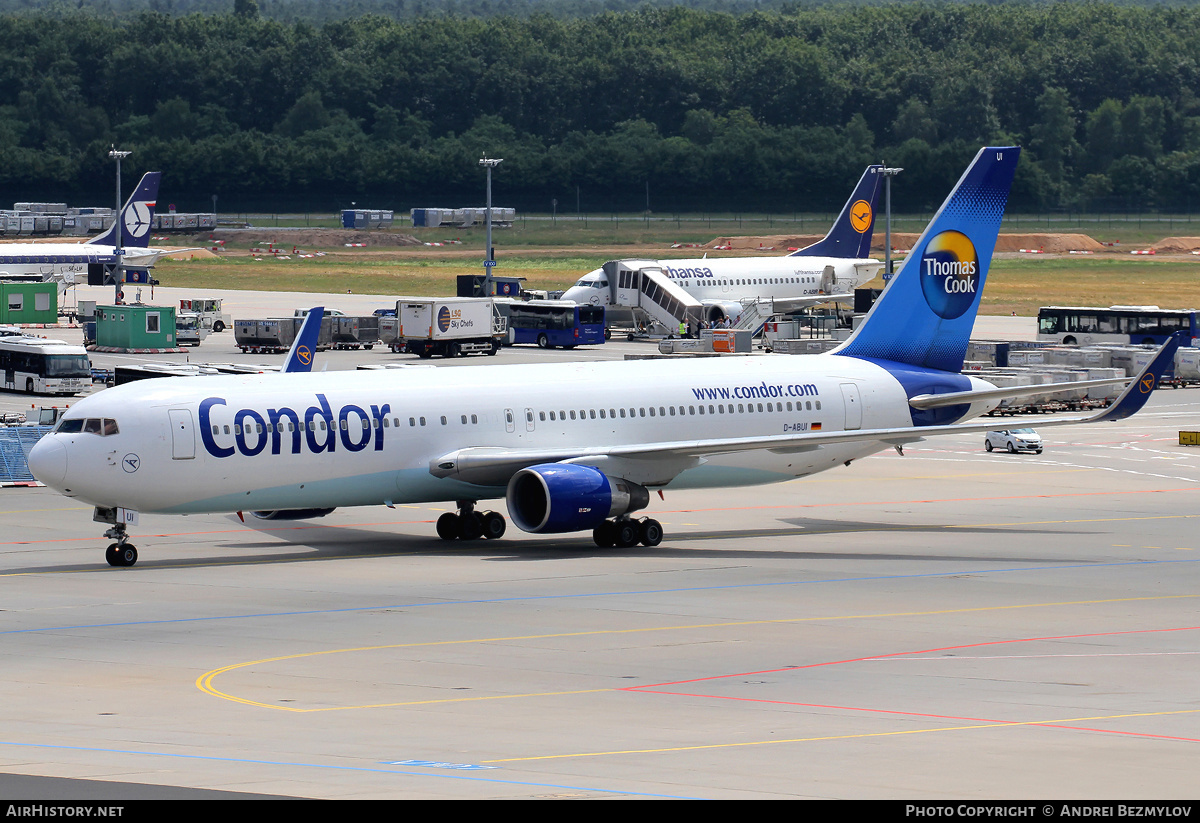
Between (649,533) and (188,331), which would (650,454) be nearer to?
(649,533)

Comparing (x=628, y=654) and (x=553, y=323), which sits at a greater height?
(x=553, y=323)

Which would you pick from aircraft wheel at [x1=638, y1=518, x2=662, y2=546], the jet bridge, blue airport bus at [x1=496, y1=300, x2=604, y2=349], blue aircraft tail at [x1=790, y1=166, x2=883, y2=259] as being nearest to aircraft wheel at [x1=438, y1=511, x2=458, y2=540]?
aircraft wheel at [x1=638, y1=518, x2=662, y2=546]

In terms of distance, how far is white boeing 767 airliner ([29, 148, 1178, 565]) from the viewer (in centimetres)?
4166

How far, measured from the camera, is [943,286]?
176 feet

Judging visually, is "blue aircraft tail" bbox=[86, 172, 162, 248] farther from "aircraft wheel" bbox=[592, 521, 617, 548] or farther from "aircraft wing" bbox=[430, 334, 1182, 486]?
"aircraft wheel" bbox=[592, 521, 617, 548]

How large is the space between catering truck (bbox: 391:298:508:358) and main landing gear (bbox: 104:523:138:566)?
60.2m

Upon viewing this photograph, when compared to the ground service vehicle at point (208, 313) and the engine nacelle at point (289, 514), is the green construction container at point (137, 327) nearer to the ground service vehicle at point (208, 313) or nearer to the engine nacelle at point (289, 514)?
the ground service vehicle at point (208, 313)

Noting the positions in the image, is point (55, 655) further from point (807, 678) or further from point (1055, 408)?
point (1055, 408)

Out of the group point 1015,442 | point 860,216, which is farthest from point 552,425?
point 860,216

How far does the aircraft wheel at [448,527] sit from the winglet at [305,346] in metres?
11.5

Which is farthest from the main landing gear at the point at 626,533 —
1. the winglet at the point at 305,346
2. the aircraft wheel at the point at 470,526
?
the winglet at the point at 305,346

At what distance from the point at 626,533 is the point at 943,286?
47.4 feet
